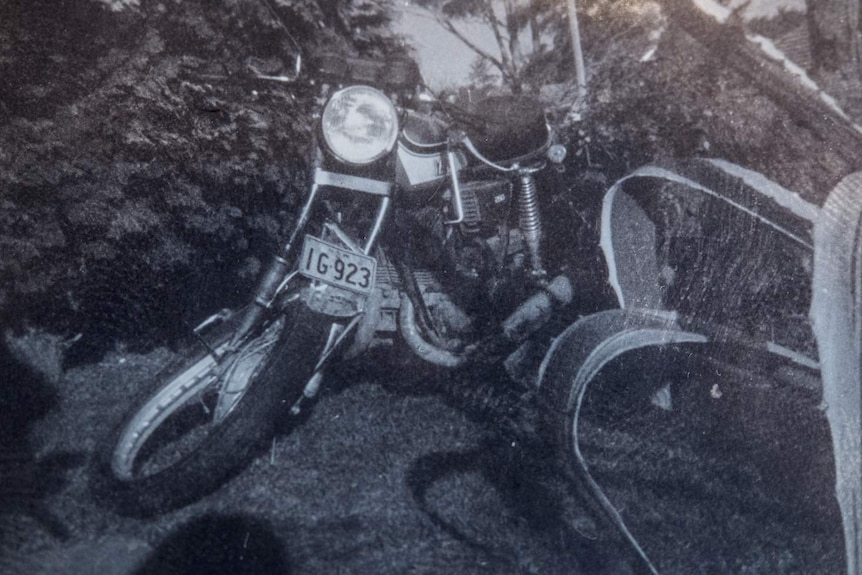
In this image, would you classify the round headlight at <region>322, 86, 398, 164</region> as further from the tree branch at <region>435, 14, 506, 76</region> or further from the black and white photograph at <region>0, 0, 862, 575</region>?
the tree branch at <region>435, 14, 506, 76</region>

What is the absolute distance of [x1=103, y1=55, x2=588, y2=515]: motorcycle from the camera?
5.59 feet

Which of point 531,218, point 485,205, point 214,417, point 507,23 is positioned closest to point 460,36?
point 507,23

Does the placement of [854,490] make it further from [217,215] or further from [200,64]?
[200,64]

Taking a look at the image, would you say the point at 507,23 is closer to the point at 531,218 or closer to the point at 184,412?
the point at 531,218

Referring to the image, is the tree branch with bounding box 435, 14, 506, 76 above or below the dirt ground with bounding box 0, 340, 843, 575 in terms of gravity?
above

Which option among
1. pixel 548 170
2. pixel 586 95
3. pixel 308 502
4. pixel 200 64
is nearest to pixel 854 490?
pixel 548 170

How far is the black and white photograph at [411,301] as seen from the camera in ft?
5.80

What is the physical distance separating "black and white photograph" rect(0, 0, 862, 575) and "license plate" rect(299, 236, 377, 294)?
0.04 feet

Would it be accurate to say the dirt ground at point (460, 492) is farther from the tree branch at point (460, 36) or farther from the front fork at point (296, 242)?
the tree branch at point (460, 36)

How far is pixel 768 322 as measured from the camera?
2.60m

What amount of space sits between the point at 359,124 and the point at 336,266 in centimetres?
57

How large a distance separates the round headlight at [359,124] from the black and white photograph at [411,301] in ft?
0.04

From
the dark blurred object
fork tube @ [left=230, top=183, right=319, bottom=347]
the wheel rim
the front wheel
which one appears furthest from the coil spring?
the dark blurred object

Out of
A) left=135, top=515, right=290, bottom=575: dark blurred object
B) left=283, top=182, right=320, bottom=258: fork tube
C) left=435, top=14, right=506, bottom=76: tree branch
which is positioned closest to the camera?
left=135, top=515, right=290, bottom=575: dark blurred object
